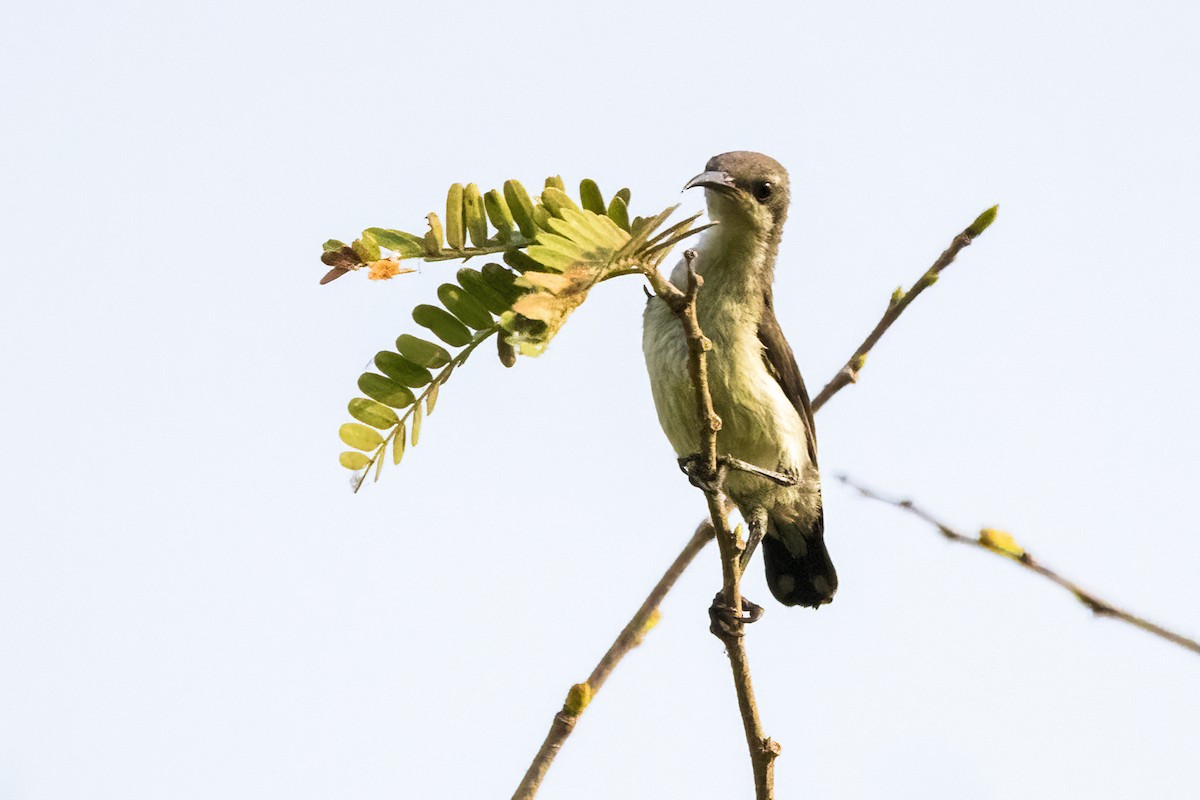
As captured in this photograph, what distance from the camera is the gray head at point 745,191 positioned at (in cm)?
536

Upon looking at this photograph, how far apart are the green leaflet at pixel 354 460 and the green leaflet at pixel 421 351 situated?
0.87 feet

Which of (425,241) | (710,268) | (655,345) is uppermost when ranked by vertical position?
(710,268)

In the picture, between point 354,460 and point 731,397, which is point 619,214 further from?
point 731,397

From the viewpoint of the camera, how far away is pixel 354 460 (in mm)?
3350

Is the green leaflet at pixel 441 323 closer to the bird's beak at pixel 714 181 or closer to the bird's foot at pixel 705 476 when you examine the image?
the bird's foot at pixel 705 476

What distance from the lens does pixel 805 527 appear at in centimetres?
641

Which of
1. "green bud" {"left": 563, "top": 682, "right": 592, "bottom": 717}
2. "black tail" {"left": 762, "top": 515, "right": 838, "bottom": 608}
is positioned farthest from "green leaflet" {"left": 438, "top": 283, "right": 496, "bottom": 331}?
"black tail" {"left": 762, "top": 515, "right": 838, "bottom": 608}

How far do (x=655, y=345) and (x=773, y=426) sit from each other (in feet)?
2.19

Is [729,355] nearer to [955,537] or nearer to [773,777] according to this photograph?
[773,777]

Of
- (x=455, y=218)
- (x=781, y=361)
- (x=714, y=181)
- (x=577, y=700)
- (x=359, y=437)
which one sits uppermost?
(x=714, y=181)

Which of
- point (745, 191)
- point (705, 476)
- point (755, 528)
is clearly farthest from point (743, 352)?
point (705, 476)

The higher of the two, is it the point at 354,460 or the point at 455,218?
the point at 455,218

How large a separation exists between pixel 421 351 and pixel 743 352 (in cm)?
219

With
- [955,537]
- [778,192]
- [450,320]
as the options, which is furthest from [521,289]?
[778,192]
